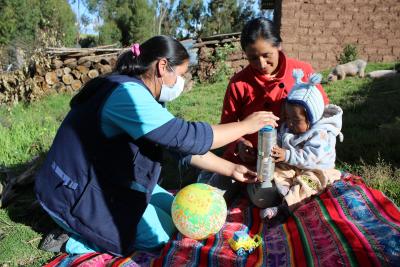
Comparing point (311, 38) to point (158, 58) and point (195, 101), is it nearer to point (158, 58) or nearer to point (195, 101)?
point (195, 101)

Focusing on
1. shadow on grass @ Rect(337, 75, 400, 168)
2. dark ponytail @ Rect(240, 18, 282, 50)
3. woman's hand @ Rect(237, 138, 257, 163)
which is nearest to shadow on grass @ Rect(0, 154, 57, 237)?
woman's hand @ Rect(237, 138, 257, 163)

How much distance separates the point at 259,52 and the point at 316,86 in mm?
559

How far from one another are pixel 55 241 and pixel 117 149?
3.35 feet

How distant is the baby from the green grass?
717 mm

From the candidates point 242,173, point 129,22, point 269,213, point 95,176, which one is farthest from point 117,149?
A: point 129,22

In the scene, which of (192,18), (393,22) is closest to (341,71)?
(393,22)

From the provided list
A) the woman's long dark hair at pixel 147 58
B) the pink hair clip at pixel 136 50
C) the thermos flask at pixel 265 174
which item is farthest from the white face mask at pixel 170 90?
the thermos flask at pixel 265 174

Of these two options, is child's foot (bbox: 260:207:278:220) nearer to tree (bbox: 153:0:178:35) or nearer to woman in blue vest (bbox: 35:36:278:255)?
woman in blue vest (bbox: 35:36:278:255)

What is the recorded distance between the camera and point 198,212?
285 cm

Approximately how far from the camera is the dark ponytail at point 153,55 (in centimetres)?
273

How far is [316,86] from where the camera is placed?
336 centimetres

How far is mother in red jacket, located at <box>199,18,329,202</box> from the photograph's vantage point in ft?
11.0

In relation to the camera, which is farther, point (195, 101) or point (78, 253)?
point (195, 101)

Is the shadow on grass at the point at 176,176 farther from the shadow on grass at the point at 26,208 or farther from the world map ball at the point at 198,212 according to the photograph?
the world map ball at the point at 198,212
